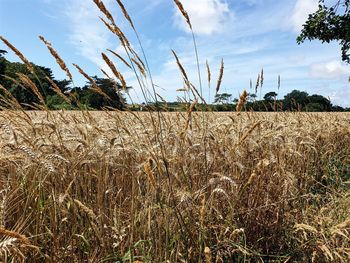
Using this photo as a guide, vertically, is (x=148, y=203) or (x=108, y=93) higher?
(x=108, y=93)

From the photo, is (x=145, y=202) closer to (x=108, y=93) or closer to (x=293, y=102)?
(x=108, y=93)

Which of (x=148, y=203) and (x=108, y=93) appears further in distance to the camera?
(x=108, y=93)

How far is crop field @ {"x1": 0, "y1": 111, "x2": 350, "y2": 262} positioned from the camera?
1.81m

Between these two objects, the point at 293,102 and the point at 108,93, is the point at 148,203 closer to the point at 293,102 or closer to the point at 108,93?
the point at 108,93

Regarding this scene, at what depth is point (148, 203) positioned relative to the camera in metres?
2.21

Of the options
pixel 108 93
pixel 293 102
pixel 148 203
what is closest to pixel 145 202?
pixel 148 203

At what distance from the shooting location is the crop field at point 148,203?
181cm

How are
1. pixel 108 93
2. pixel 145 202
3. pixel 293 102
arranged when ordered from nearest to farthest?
1. pixel 145 202
2. pixel 108 93
3. pixel 293 102

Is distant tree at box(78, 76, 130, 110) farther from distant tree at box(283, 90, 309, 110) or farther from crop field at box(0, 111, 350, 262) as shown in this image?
distant tree at box(283, 90, 309, 110)

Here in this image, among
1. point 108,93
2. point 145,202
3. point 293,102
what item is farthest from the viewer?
point 293,102

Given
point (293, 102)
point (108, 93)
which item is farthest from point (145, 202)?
point (293, 102)

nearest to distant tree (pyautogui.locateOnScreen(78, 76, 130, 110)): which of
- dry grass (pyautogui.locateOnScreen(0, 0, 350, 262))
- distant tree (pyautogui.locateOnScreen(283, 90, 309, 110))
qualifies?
dry grass (pyautogui.locateOnScreen(0, 0, 350, 262))

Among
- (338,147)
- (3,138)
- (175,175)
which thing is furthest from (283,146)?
(338,147)

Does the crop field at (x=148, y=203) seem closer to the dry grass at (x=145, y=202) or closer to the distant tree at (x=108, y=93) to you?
the dry grass at (x=145, y=202)
